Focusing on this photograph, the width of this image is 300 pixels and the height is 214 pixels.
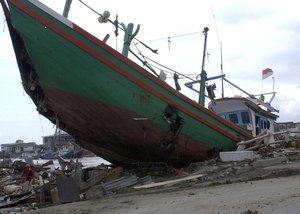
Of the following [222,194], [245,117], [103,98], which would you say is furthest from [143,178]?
[245,117]

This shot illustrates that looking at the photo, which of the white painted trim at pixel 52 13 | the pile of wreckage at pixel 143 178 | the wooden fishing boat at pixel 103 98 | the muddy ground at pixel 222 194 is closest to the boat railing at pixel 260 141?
the pile of wreckage at pixel 143 178

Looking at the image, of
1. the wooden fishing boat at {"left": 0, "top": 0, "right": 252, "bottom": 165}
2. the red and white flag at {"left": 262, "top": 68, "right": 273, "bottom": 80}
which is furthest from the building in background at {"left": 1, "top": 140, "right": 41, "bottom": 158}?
the wooden fishing boat at {"left": 0, "top": 0, "right": 252, "bottom": 165}

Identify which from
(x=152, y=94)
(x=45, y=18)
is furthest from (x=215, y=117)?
(x=45, y=18)

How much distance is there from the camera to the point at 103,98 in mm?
11961

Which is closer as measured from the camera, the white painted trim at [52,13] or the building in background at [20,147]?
the white painted trim at [52,13]

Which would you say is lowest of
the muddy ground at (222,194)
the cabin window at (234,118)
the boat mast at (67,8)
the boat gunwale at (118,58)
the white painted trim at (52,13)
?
the muddy ground at (222,194)

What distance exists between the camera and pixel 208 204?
22.2ft

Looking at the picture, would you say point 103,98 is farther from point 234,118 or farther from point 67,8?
point 234,118

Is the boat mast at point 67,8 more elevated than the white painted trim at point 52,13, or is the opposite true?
the boat mast at point 67,8

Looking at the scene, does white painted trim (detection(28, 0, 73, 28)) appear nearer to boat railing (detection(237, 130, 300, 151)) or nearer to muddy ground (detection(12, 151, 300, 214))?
muddy ground (detection(12, 151, 300, 214))

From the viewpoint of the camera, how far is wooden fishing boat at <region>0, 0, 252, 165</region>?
11.2 meters

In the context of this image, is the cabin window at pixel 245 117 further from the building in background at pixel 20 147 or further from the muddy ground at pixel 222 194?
the building in background at pixel 20 147

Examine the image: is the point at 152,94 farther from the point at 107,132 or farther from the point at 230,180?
the point at 230,180

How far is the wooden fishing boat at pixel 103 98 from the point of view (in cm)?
1116
